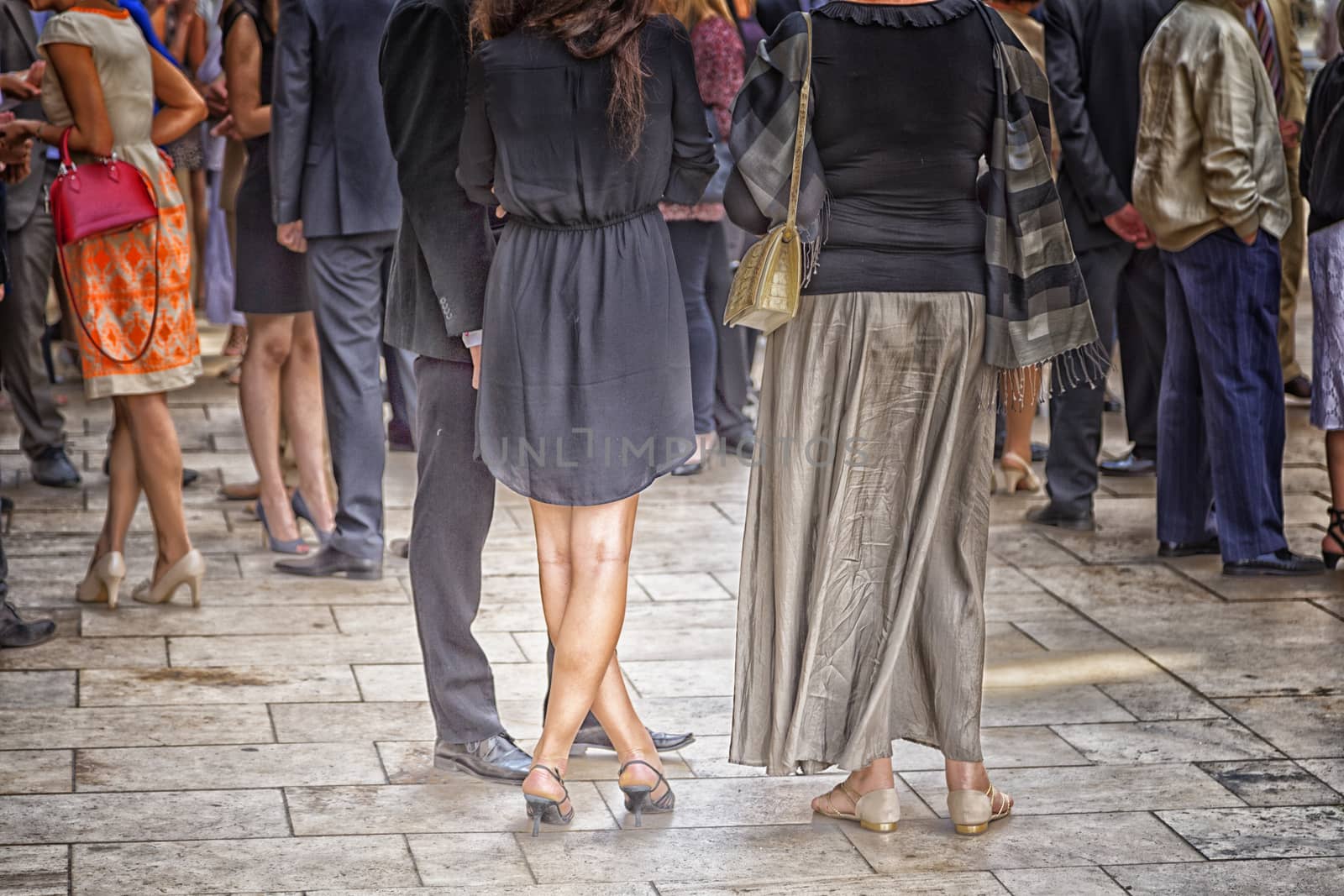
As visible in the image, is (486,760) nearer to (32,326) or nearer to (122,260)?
(122,260)

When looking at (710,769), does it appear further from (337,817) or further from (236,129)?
(236,129)

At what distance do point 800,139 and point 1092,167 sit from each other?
2.77 meters

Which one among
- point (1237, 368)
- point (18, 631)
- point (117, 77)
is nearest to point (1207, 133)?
point (1237, 368)

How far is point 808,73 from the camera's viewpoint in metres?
3.48

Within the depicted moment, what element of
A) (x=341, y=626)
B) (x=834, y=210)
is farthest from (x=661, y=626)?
(x=834, y=210)

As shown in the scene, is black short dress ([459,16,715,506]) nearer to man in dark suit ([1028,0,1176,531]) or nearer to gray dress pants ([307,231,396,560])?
gray dress pants ([307,231,396,560])

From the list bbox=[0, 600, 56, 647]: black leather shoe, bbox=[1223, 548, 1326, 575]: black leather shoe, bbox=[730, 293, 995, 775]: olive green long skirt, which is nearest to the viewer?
bbox=[730, 293, 995, 775]: olive green long skirt

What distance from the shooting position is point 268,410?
19.4ft

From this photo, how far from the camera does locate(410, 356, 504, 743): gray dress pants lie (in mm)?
3914

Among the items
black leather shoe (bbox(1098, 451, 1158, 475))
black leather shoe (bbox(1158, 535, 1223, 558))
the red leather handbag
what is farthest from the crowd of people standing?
black leather shoe (bbox(1098, 451, 1158, 475))

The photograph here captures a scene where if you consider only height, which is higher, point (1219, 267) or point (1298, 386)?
point (1219, 267)

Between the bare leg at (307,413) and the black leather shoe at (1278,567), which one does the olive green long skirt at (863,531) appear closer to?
the black leather shoe at (1278,567)

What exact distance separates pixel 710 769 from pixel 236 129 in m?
2.89

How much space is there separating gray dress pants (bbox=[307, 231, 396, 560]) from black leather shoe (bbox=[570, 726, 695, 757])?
1.62 m
